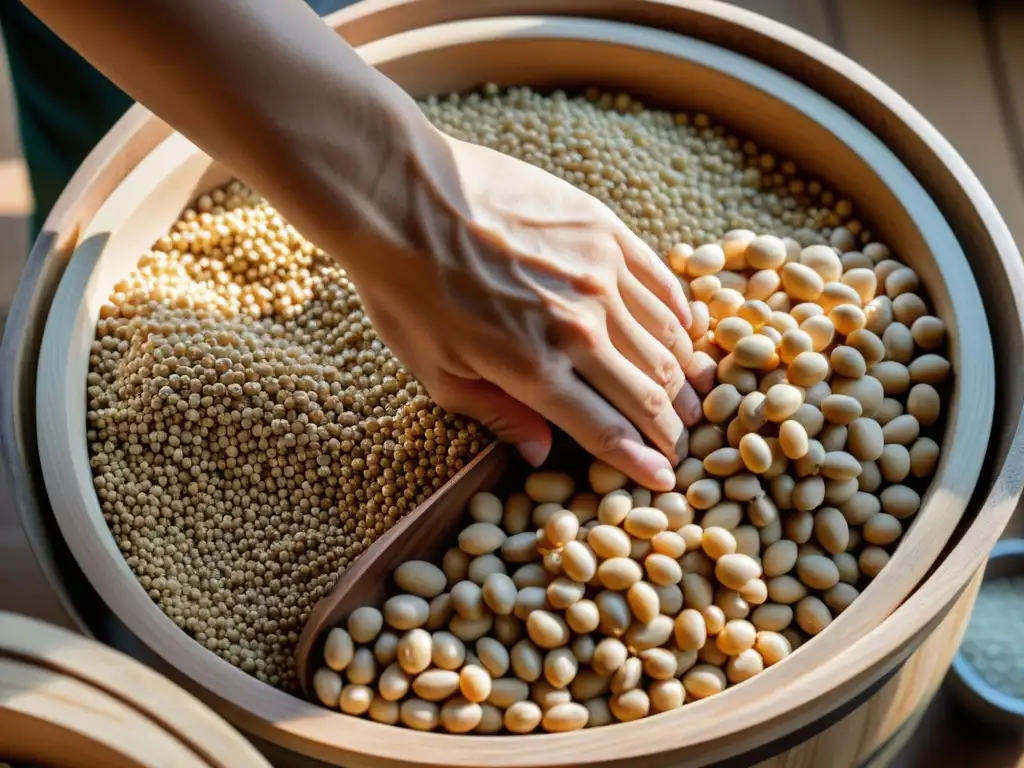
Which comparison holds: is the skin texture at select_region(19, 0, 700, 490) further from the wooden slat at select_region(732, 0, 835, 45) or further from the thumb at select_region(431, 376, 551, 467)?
the wooden slat at select_region(732, 0, 835, 45)

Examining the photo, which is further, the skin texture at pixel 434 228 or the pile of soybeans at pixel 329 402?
the pile of soybeans at pixel 329 402

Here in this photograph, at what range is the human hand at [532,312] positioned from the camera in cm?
72

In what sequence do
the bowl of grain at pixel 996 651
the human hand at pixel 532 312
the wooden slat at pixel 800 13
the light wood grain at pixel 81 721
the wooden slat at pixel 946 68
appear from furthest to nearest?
the wooden slat at pixel 800 13 < the wooden slat at pixel 946 68 < the bowl of grain at pixel 996 651 < the human hand at pixel 532 312 < the light wood grain at pixel 81 721

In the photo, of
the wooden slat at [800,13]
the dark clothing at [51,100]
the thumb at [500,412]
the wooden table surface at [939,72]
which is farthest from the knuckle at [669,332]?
the wooden slat at [800,13]

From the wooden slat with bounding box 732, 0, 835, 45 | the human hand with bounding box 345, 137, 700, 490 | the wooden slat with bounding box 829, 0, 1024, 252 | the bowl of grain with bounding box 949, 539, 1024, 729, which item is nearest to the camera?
the human hand with bounding box 345, 137, 700, 490

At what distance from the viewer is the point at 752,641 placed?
0.73 m

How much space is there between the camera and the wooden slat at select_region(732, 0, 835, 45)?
4.73 ft

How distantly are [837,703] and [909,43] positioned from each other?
41.2 inches

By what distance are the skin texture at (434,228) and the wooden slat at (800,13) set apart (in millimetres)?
788

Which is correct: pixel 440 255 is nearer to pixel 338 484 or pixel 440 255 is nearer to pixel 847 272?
pixel 338 484

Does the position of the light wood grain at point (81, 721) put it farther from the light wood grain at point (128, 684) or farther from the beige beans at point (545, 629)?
the beige beans at point (545, 629)

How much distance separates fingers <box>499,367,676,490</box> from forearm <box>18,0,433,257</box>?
6.0 inches

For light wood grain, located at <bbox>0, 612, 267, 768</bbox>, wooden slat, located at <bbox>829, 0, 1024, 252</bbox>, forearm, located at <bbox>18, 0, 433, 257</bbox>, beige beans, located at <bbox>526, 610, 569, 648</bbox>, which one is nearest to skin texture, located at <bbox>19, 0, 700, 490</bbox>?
forearm, located at <bbox>18, 0, 433, 257</bbox>

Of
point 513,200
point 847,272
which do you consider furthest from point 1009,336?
point 513,200
